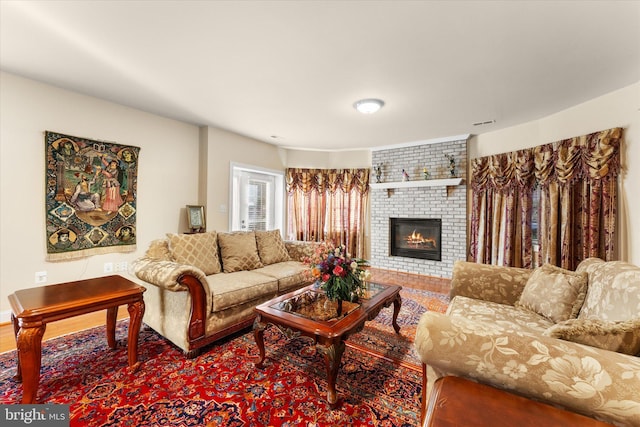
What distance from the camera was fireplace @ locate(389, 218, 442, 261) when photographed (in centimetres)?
474

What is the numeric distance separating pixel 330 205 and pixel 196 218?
2.73 m

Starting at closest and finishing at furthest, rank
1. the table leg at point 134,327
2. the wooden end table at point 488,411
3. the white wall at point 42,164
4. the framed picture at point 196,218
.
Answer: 1. the wooden end table at point 488,411
2. the table leg at point 134,327
3. the white wall at point 42,164
4. the framed picture at point 196,218

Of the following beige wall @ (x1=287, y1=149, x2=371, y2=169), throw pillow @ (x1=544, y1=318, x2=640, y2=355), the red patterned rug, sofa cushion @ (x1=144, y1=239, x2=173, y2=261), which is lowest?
the red patterned rug

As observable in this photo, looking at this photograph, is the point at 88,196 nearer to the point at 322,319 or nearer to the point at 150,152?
the point at 150,152

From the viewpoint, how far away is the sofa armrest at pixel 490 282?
214 centimetres

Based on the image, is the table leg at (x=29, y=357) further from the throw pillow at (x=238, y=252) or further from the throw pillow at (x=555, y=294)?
the throw pillow at (x=555, y=294)

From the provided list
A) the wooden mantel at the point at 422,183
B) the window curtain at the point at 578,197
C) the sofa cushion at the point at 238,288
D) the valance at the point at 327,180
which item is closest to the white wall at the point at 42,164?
the sofa cushion at the point at 238,288

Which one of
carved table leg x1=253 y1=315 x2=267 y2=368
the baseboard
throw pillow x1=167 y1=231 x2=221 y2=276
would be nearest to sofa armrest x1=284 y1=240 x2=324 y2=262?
throw pillow x1=167 y1=231 x2=221 y2=276

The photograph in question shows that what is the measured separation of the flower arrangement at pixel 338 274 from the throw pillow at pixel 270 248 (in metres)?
1.36

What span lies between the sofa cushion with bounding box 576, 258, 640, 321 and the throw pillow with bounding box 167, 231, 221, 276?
9.93ft

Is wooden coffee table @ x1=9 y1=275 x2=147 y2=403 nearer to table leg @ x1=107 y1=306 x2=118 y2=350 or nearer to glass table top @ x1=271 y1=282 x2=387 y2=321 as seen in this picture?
table leg @ x1=107 y1=306 x2=118 y2=350

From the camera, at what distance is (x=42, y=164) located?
277cm

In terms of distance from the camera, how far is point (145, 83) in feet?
8.87

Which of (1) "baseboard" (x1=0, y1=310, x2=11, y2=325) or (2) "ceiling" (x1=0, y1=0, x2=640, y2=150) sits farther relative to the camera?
(1) "baseboard" (x1=0, y1=310, x2=11, y2=325)
